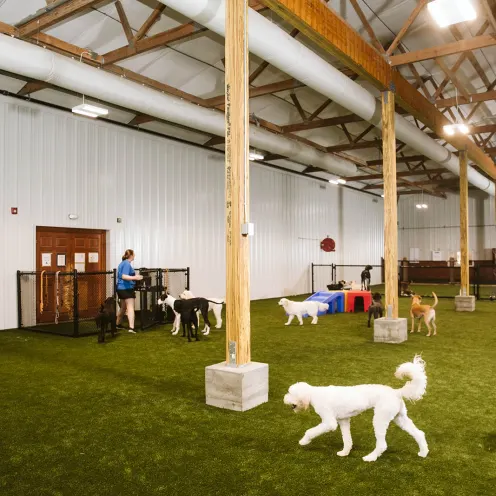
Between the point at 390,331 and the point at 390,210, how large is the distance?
215 centimetres

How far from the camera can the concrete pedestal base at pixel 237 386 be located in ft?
14.9

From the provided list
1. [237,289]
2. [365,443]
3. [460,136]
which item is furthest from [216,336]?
[460,136]

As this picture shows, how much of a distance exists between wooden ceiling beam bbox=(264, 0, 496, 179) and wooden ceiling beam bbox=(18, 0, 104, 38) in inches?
111

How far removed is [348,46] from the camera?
7.55 meters

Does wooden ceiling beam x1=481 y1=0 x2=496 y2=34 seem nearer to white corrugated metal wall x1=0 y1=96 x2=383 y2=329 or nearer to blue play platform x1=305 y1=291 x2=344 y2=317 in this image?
blue play platform x1=305 y1=291 x2=344 y2=317

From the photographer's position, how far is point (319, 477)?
10.4 ft

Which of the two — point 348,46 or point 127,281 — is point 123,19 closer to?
point 348,46

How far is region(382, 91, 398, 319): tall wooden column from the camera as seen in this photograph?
333 inches

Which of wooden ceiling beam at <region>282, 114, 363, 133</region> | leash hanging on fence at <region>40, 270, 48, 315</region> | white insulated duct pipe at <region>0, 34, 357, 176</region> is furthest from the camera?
wooden ceiling beam at <region>282, 114, 363, 133</region>

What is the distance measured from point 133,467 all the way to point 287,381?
2.60 meters

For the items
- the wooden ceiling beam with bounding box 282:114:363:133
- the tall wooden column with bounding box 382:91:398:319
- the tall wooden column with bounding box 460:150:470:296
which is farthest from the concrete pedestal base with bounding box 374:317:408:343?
the wooden ceiling beam with bounding box 282:114:363:133

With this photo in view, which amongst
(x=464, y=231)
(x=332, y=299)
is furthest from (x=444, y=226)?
(x=332, y=299)

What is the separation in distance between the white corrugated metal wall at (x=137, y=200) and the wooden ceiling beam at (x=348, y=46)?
253 inches

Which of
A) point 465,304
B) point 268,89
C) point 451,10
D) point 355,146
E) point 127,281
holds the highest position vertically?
point 268,89
